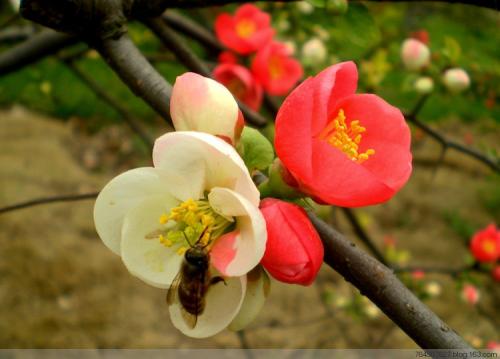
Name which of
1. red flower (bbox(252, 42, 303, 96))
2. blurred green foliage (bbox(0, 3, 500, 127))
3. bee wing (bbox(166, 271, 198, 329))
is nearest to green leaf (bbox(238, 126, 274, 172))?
bee wing (bbox(166, 271, 198, 329))

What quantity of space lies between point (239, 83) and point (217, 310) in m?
0.70

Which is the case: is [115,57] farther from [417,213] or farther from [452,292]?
[417,213]

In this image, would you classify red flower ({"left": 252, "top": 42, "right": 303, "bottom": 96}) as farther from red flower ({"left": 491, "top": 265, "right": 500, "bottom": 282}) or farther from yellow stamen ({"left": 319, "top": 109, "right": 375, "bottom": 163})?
red flower ({"left": 491, "top": 265, "right": 500, "bottom": 282})

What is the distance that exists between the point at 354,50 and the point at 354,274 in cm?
137

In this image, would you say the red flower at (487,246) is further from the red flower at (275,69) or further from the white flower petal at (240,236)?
the white flower petal at (240,236)

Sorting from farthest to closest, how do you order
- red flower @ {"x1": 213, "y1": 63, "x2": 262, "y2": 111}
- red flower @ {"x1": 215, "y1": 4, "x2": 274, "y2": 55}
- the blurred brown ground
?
1. the blurred brown ground
2. red flower @ {"x1": 215, "y1": 4, "x2": 274, "y2": 55}
3. red flower @ {"x1": 213, "y1": 63, "x2": 262, "y2": 111}

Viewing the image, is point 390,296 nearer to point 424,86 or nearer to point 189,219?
point 189,219

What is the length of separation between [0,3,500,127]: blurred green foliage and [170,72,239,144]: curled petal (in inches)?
20.1

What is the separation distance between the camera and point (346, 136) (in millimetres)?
590

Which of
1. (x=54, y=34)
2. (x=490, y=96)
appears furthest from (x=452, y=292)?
(x=54, y=34)

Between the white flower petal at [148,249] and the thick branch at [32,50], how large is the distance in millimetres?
555

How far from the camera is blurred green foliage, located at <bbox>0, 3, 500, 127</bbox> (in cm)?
131

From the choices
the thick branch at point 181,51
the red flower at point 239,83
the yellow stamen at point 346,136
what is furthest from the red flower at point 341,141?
the red flower at point 239,83

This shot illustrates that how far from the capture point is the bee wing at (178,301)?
54 cm
